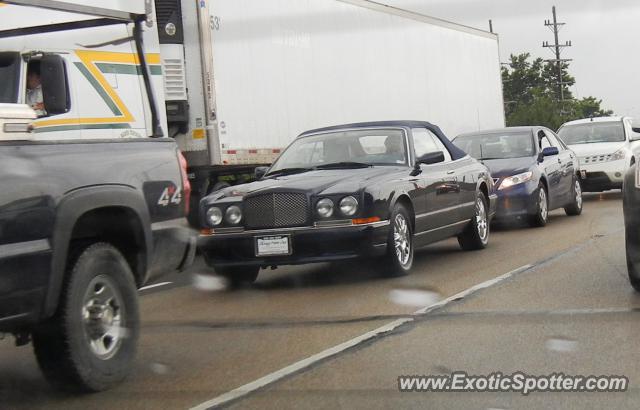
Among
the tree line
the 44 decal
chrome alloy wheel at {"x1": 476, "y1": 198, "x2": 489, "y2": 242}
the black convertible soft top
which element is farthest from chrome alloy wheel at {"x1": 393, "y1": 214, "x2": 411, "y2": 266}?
the tree line

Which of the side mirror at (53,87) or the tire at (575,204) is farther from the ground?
the side mirror at (53,87)

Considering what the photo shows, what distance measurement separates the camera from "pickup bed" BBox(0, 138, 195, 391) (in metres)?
4.78

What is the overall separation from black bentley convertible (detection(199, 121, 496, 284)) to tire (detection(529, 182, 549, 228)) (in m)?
3.46

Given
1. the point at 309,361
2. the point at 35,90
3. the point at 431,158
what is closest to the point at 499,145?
the point at 431,158

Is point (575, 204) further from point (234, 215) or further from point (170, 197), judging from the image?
point (170, 197)

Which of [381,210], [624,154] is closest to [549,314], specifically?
[381,210]

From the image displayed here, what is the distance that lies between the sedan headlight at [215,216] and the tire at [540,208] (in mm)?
6075

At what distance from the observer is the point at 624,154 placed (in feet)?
63.1

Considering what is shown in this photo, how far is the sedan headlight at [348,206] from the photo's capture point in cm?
896

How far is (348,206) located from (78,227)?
12.5ft

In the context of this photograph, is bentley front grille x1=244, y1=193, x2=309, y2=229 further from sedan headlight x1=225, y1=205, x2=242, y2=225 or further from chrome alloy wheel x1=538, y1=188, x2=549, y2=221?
chrome alloy wheel x1=538, y1=188, x2=549, y2=221

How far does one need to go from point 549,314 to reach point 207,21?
8.55m

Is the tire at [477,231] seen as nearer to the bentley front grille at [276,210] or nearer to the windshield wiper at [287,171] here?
the windshield wiper at [287,171]

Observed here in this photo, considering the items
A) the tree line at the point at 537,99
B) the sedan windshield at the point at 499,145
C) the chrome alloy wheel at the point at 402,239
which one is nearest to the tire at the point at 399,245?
the chrome alloy wheel at the point at 402,239
